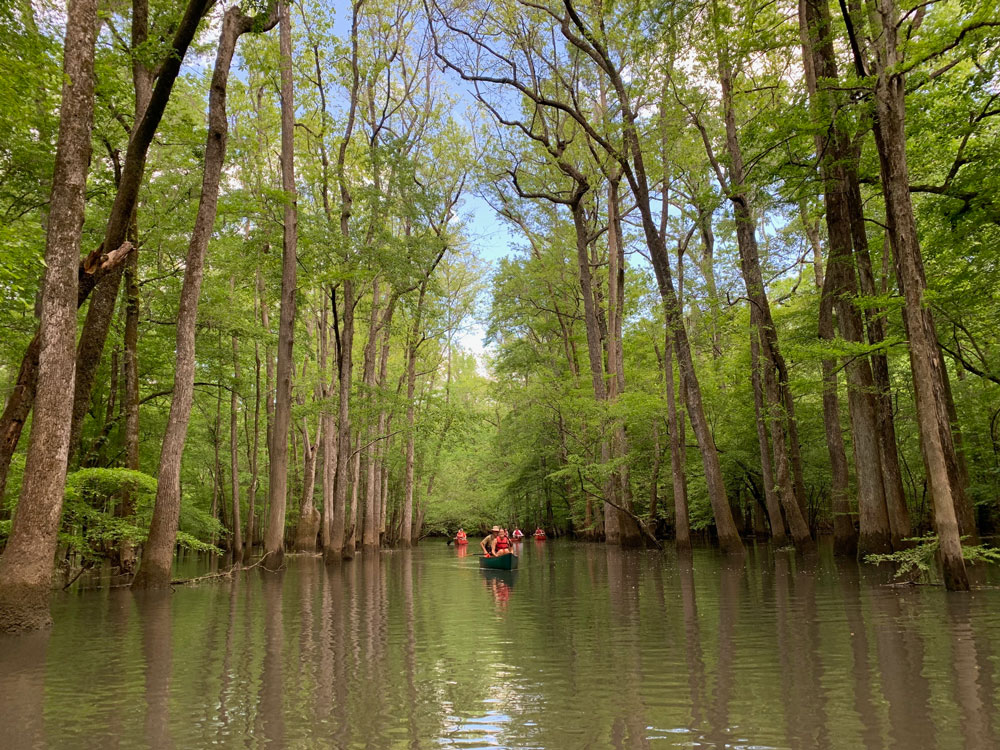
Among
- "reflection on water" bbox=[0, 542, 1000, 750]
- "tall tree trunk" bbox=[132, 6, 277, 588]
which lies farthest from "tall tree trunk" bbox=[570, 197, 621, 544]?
"reflection on water" bbox=[0, 542, 1000, 750]

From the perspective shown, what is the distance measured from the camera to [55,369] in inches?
307

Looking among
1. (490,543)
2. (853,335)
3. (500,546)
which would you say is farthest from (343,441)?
(853,335)

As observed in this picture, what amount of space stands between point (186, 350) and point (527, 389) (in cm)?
1651

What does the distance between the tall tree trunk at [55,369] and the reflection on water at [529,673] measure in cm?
66

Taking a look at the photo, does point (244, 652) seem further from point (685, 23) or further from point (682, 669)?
point (685, 23)

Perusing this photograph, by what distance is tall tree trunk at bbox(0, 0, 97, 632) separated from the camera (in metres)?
7.47

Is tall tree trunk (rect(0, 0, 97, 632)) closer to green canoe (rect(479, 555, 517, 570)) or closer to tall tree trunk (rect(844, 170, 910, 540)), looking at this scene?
green canoe (rect(479, 555, 517, 570))

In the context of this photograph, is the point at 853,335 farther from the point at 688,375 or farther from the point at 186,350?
the point at 186,350

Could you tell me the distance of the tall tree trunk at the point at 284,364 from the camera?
1645 cm

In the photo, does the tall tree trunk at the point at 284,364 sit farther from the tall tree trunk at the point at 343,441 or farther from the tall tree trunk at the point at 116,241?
the tall tree trunk at the point at 116,241

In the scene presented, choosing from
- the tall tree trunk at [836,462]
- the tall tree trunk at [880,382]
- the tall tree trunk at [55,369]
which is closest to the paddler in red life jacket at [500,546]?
the tall tree trunk at [836,462]

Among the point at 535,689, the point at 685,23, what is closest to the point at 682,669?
the point at 535,689

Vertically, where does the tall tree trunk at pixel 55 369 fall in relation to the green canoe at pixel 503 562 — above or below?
above

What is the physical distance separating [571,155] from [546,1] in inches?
262
